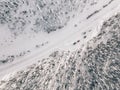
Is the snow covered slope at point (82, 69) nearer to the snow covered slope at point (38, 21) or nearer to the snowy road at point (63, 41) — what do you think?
the snowy road at point (63, 41)

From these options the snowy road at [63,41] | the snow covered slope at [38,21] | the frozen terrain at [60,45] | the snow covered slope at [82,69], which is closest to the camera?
the snow covered slope at [82,69]

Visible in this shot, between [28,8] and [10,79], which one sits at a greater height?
[28,8]

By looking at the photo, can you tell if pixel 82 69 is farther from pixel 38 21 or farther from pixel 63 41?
pixel 38 21

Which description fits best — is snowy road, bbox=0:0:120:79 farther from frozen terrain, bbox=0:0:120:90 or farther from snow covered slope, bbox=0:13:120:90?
snow covered slope, bbox=0:13:120:90

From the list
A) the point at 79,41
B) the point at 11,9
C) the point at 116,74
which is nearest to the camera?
the point at 116,74

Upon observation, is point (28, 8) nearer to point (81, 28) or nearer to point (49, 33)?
point (49, 33)

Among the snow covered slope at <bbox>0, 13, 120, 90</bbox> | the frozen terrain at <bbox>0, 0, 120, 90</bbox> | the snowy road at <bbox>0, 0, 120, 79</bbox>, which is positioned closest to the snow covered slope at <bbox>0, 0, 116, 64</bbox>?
the frozen terrain at <bbox>0, 0, 120, 90</bbox>

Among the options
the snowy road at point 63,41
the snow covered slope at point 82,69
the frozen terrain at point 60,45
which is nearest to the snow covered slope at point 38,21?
the frozen terrain at point 60,45

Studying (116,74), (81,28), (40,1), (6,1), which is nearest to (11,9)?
(6,1)
